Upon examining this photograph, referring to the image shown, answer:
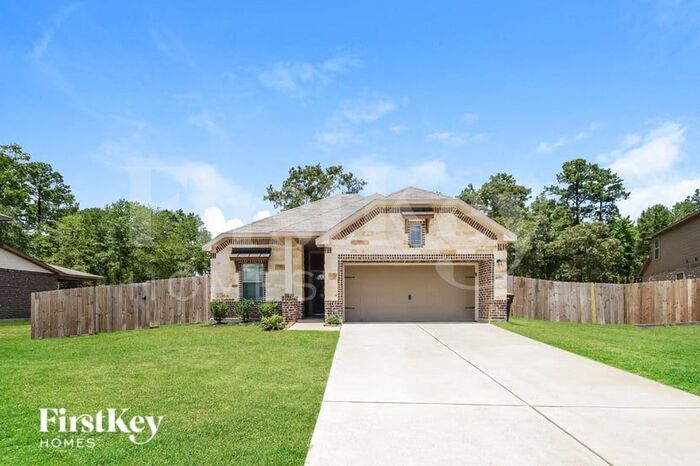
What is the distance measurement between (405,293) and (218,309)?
24.1 feet

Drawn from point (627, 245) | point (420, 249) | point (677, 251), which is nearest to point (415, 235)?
point (420, 249)

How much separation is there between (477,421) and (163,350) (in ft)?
25.8

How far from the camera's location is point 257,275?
677 inches

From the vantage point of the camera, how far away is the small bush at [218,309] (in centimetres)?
1620

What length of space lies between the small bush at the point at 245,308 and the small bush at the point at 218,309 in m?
0.53

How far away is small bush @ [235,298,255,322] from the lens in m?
16.5

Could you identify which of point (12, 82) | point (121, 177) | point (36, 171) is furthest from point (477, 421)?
point (36, 171)

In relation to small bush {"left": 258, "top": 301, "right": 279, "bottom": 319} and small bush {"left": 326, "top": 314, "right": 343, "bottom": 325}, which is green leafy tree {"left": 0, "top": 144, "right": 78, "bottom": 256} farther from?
small bush {"left": 326, "top": 314, "right": 343, "bottom": 325}

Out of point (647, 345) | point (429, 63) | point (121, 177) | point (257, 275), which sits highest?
point (429, 63)

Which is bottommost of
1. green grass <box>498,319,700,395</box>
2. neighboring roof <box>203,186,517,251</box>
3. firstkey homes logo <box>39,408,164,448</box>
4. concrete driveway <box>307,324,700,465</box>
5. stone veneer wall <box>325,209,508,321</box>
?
green grass <box>498,319,700,395</box>

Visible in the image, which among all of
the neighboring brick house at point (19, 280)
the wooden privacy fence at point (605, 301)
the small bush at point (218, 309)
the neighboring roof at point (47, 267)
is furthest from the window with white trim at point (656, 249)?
the neighboring roof at point (47, 267)

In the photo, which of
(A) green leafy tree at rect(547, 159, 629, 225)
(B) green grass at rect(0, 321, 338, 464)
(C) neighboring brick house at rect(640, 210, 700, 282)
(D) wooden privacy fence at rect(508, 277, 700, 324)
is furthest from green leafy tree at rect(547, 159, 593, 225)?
(B) green grass at rect(0, 321, 338, 464)

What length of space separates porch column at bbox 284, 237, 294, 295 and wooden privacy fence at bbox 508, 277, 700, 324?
9.04 meters

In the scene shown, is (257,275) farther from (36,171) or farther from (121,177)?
(36,171)
